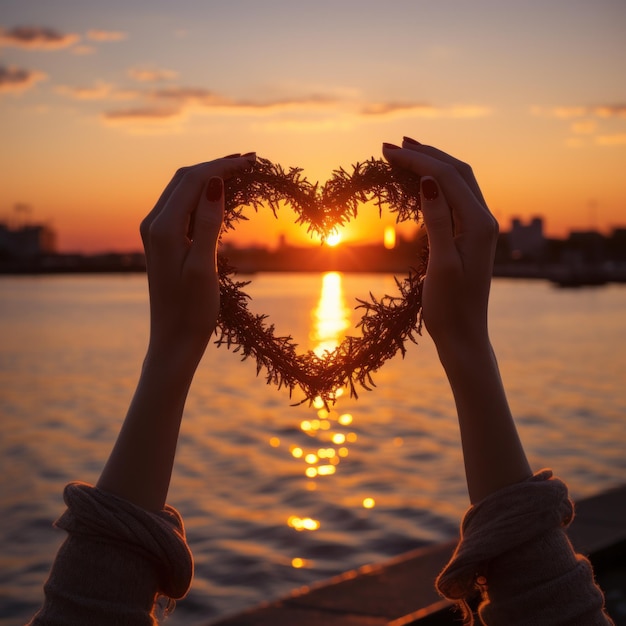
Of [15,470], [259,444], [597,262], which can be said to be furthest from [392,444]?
[597,262]

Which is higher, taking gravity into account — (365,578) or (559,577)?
(559,577)

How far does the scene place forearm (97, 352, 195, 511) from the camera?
1.55m

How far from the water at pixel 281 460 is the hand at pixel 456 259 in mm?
9055

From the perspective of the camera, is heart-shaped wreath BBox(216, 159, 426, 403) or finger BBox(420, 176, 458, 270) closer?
finger BBox(420, 176, 458, 270)

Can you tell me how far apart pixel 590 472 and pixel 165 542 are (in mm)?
16659

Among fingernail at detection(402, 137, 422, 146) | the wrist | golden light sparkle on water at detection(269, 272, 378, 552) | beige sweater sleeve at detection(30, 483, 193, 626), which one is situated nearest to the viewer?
beige sweater sleeve at detection(30, 483, 193, 626)

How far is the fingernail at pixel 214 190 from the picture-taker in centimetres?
168

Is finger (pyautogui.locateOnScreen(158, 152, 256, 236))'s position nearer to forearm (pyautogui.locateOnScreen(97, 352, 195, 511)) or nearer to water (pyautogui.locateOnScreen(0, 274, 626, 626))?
forearm (pyautogui.locateOnScreen(97, 352, 195, 511))

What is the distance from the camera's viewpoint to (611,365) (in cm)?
3784

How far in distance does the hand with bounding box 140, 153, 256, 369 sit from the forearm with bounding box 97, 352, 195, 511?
0.05m

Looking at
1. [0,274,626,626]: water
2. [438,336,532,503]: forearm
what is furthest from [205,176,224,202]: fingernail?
[0,274,626,626]: water

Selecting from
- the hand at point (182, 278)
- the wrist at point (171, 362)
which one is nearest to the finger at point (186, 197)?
→ the hand at point (182, 278)

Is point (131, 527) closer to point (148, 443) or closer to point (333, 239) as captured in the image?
point (148, 443)

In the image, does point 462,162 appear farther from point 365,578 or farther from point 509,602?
point 365,578
